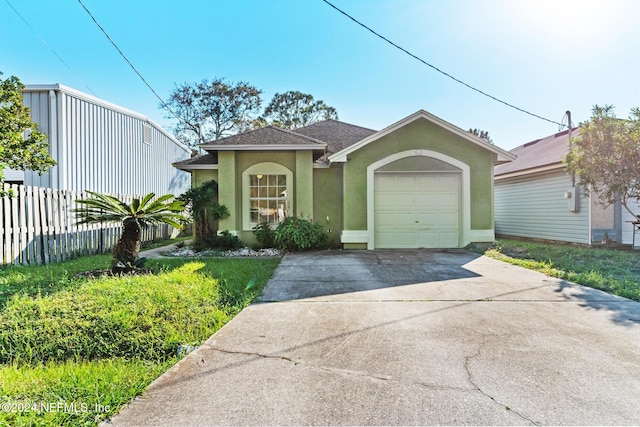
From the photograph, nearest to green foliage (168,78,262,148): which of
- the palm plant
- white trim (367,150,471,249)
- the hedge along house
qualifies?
the hedge along house

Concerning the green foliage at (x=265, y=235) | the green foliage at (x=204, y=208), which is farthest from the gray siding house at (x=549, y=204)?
the green foliage at (x=204, y=208)

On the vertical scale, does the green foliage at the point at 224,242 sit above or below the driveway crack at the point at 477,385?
above

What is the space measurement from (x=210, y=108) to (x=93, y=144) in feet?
75.2

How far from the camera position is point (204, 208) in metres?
10.4

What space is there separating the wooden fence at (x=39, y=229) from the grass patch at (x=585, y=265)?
9638mm

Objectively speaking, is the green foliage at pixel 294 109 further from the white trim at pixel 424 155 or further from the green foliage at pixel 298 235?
the green foliage at pixel 298 235

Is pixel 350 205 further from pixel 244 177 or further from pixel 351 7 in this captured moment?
pixel 351 7

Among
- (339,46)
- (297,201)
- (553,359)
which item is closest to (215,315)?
(553,359)

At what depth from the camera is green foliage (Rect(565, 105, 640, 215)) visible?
7977 millimetres

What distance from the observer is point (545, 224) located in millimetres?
12500

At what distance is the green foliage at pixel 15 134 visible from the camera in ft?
20.9

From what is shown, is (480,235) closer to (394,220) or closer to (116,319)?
(394,220)

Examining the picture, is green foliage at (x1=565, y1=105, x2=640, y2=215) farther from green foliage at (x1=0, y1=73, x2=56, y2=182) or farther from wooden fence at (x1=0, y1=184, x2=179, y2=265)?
green foliage at (x1=0, y1=73, x2=56, y2=182)

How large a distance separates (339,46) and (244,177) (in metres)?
5.68
